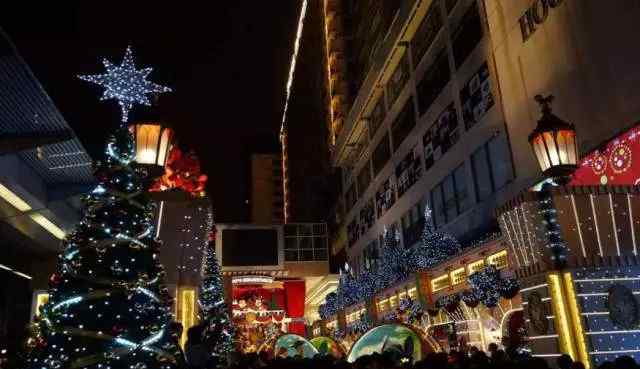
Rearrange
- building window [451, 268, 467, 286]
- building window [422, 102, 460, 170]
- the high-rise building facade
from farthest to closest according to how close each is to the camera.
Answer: building window [422, 102, 460, 170], building window [451, 268, 467, 286], the high-rise building facade

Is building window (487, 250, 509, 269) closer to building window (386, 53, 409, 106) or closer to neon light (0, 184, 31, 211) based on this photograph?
neon light (0, 184, 31, 211)

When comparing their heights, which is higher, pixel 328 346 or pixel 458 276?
pixel 458 276

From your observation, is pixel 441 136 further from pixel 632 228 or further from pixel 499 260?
pixel 632 228

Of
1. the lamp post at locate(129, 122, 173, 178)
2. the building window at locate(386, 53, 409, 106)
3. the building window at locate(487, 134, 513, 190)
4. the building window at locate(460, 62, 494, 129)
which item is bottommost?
the lamp post at locate(129, 122, 173, 178)

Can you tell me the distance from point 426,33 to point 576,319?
2209 centimetres

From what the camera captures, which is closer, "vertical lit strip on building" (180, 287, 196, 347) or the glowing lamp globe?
the glowing lamp globe

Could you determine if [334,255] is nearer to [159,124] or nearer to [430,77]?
[430,77]

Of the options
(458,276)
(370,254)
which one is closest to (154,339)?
(458,276)

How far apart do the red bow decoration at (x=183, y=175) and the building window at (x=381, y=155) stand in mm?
16668

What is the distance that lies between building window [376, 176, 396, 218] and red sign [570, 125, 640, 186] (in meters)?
20.5

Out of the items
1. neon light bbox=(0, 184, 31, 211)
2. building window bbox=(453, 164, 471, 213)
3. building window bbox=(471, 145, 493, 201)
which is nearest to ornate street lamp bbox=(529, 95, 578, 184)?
neon light bbox=(0, 184, 31, 211)

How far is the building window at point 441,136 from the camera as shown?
23.3m

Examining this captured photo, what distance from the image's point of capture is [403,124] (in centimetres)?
3081

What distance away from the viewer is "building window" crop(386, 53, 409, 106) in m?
30.4
